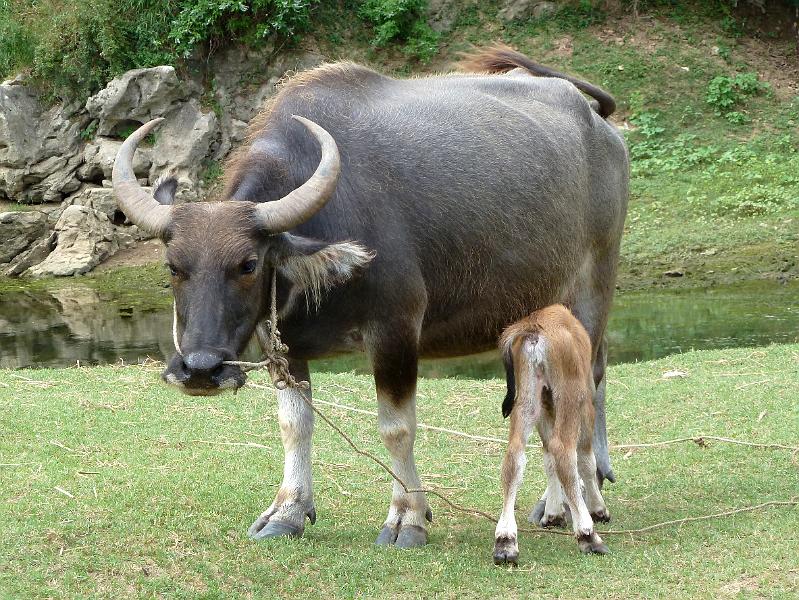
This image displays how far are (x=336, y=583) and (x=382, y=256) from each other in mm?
1499

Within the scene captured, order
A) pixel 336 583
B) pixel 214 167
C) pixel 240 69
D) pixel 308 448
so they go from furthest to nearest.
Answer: pixel 240 69, pixel 214 167, pixel 308 448, pixel 336 583

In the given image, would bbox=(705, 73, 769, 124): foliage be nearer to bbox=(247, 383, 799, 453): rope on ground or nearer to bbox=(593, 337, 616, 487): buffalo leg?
bbox=(247, 383, 799, 453): rope on ground

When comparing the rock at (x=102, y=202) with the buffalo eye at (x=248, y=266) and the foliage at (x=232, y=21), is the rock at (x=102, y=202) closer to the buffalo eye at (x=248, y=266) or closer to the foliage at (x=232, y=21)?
the foliage at (x=232, y=21)

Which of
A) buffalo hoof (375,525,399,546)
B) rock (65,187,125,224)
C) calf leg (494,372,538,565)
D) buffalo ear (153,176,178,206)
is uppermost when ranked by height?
buffalo ear (153,176,178,206)

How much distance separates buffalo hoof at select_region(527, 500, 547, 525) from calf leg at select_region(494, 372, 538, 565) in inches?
36.5

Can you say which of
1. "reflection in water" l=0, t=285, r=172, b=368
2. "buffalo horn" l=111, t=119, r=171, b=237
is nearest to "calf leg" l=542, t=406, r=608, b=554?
"buffalo horn" l=111, t=119, r=171, b=237

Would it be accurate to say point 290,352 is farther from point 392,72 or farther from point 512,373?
point 392,72

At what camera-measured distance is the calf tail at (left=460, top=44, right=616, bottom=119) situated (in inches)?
289

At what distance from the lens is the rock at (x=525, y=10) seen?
2183cm

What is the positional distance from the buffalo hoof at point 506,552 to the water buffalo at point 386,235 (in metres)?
0.52

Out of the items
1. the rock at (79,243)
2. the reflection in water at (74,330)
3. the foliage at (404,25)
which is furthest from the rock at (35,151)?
the foliage at (404,25)

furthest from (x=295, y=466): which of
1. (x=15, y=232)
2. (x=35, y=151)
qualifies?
(x=35, y=151)

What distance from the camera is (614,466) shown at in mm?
6852

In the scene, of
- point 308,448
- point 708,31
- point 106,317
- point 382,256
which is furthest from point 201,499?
point 708,31
